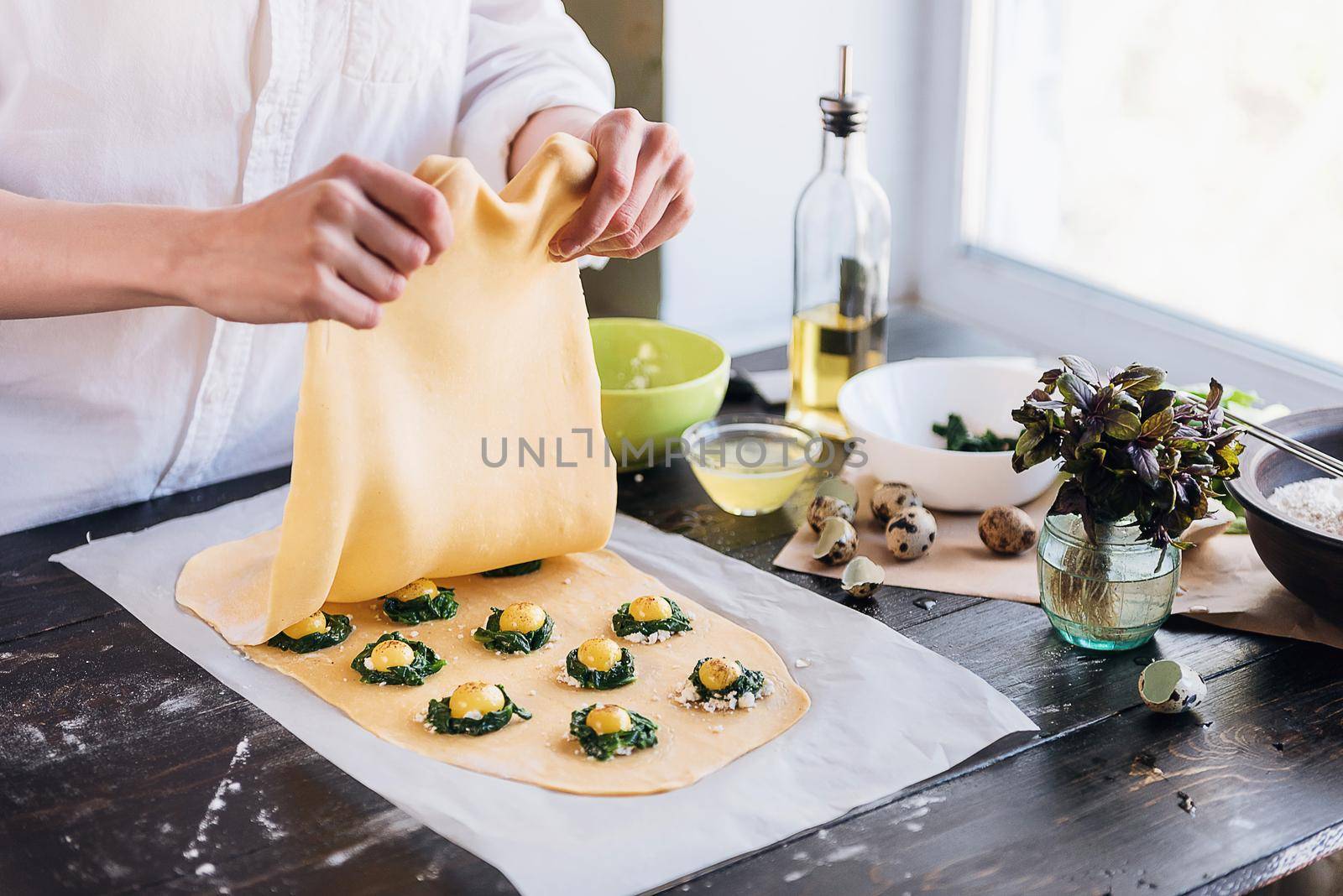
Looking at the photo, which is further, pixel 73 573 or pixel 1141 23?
pixel 1141 23

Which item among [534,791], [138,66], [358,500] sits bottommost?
[534,791]

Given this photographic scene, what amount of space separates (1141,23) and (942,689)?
1.16m

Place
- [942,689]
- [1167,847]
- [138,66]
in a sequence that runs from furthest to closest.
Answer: [138,66] < [942,689] < [1167,847]

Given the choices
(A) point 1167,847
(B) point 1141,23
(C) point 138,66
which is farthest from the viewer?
(B) point 1141,23

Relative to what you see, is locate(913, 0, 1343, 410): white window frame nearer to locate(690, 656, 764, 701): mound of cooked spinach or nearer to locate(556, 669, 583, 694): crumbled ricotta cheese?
locate(690, 656, 764, 701): mound of cooked spinach

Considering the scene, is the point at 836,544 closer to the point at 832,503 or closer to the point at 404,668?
the point at 832,503

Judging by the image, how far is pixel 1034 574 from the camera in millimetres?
1153

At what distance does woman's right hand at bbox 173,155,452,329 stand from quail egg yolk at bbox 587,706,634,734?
33 centimetres

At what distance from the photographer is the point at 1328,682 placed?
38.3 inches

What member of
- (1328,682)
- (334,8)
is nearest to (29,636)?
(334,8)

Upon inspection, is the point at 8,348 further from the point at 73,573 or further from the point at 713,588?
the point at 713,588

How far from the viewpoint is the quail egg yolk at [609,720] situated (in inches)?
35.9

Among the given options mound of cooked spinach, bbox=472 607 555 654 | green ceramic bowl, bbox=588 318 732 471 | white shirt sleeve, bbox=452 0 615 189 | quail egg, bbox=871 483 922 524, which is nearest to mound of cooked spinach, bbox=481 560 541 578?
mound of cooked spinach, bbox=472 607 555 654

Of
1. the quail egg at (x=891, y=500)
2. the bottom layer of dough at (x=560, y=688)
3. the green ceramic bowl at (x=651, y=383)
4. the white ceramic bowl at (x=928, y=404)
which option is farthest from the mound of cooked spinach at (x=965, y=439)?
the bottom layer of dough at (x=560, y=688)
